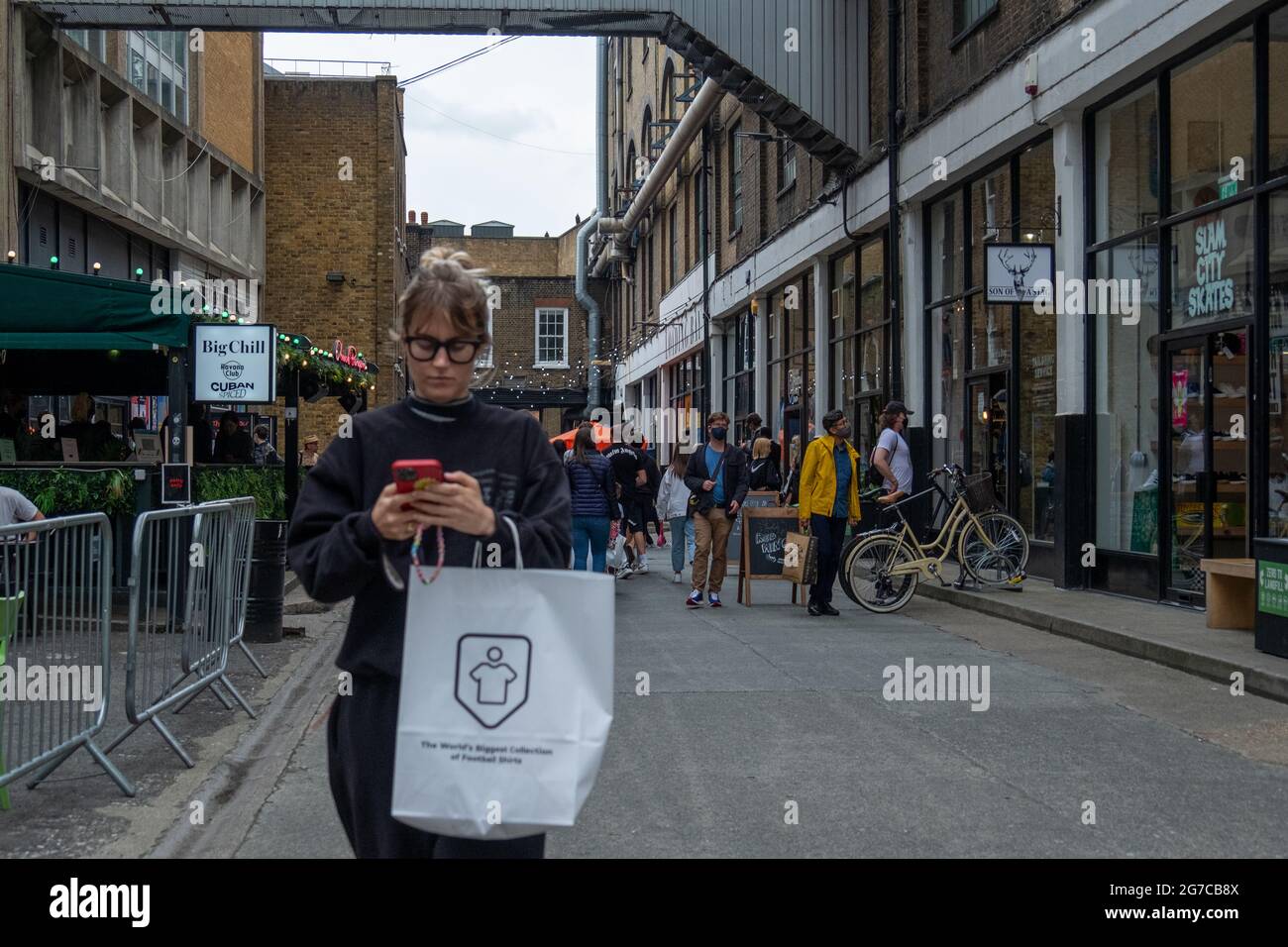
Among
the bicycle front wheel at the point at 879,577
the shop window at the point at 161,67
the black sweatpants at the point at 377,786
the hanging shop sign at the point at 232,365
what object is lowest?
the bicycle front wheel at the point at 879,577

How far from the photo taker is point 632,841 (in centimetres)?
496

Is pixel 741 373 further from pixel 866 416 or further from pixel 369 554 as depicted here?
pixel 369 554

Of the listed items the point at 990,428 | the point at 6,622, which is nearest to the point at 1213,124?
the point at 990,428

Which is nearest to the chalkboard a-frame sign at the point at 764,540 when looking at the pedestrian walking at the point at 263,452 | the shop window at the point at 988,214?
the shop window at the point at 988,214

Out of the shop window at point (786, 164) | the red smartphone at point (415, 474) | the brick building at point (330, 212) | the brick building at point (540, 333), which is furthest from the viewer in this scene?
the brick building at point (540, 333)

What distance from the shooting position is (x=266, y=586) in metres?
10.6

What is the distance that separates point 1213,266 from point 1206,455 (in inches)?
64.8

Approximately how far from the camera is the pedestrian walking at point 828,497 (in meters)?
12.6

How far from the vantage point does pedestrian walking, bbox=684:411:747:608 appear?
13367 millimetres

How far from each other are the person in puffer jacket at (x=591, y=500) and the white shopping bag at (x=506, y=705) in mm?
10685

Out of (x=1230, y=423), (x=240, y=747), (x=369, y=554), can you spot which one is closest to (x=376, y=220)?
(x=1230, y=423)

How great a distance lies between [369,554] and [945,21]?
16.3 meters

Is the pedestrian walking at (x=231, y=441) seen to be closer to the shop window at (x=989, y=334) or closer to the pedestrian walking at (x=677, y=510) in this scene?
the pedestrian walking at (x=677, y=510)

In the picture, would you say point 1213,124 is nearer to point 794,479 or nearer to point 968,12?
point 968,12
